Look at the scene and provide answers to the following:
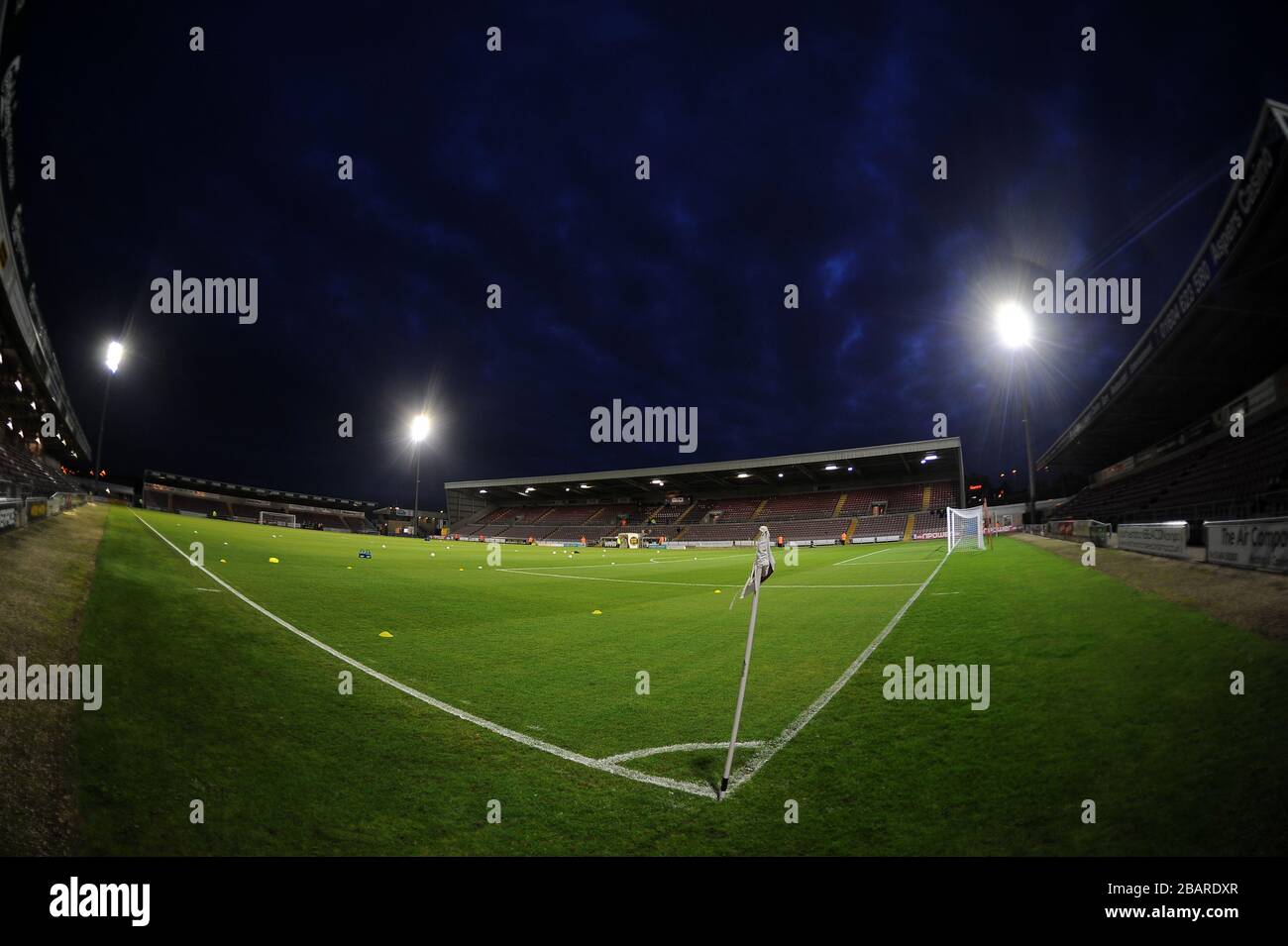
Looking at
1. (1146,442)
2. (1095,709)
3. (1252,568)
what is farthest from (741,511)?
(1095,709)

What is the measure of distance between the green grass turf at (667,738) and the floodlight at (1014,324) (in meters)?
27.9

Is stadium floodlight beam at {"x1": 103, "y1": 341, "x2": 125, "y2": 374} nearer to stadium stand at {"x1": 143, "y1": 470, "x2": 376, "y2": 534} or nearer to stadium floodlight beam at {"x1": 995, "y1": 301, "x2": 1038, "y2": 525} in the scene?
stadium stand at {"x1": 143, "y1": 470, "x2": 376, "y2": 534}

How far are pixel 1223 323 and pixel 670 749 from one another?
25.4 m

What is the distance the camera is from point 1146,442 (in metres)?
34.0

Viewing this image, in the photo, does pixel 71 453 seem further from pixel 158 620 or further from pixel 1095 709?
pixel 1095 709

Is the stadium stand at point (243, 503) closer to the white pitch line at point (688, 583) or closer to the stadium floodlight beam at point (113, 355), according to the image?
the stadium floodlight beam at point (113, 355)

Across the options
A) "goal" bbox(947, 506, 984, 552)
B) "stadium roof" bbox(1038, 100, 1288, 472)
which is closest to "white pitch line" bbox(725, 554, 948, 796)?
"stadium roof" bbox(1038, 100, 1288, 472)

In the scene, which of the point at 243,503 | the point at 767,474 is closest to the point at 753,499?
the point at 767,474

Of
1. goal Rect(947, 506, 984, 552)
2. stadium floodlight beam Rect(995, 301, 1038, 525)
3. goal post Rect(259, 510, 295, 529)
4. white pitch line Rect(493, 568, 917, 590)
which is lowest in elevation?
white pitch line Rect(493, 568, 917, 590)

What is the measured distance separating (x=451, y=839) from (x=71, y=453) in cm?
7468

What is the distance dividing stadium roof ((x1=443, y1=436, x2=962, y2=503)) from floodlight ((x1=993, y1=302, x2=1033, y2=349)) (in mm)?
13739

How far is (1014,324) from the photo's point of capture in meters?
28.8

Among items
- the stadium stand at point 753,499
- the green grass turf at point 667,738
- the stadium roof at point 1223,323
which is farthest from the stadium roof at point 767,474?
the green grass turf at point 667,738

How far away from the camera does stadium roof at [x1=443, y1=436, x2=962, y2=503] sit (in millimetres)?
46000
